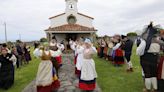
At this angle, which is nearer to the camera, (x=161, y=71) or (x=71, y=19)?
(x=161, y=71)

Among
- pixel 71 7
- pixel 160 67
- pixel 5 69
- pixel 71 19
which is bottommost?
pixel 5 69

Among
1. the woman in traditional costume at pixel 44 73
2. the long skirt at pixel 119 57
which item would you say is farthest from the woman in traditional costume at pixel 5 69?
the long skirt at pixel 119 57

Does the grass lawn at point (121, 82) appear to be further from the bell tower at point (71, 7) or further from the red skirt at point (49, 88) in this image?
the bell tower at point (71, 7)

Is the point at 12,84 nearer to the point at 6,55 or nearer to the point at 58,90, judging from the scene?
the point at 6,55

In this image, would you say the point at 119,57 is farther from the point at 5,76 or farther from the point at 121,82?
the point at 5,76

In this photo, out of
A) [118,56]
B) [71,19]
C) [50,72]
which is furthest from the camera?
[71,19]

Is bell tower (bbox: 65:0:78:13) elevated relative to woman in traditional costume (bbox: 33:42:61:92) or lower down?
elevated

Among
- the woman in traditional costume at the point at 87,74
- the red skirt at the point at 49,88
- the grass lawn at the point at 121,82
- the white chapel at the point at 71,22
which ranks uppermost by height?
the white chapel at the point at 71,22

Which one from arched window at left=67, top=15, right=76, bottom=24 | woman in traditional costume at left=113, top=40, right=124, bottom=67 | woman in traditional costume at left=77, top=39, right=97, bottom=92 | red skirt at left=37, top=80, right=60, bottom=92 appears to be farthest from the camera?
arched window at left=67, top=15, right=76, bottom=24

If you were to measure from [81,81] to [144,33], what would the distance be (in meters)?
2.33

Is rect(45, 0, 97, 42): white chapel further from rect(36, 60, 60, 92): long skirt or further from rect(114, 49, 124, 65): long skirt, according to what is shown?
rect(36, 60, 60, 92): long skirt

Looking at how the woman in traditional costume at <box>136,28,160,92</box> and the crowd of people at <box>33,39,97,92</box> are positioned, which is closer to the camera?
the crowd of people at <box>33,39,97,92</box>

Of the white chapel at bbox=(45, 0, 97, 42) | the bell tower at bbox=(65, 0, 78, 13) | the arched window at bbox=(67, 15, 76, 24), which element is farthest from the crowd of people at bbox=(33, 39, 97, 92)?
the bell tower at bbox=(65, 0, 78, 13)

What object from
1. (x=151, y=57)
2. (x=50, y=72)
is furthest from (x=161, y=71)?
(x=50, y=72)
